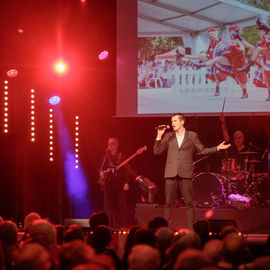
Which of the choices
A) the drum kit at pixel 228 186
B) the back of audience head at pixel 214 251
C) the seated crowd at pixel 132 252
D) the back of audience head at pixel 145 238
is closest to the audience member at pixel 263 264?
the seated crowd at pixel 132 252

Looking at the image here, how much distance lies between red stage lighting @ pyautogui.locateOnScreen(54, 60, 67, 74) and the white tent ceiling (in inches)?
67.7

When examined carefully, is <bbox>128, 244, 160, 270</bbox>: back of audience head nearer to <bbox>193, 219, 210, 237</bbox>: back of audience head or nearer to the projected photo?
<bbox>193, 219, 210, 237</bbox>: back of audience head

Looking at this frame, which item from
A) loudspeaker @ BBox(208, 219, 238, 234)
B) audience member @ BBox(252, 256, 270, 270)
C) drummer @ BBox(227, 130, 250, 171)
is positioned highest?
drummer @ BBox(227, 130, 250, 171)

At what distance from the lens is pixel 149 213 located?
9406 mm

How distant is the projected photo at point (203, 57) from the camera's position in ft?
31.5

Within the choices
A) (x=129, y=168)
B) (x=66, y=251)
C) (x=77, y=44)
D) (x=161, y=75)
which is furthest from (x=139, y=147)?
(x=66, y=251)

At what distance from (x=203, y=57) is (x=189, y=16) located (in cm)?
88

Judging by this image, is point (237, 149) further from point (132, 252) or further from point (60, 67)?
point (132, 252)

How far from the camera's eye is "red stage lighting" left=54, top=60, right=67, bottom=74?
9344 millimetres

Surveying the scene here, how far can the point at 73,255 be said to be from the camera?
11.0 feet

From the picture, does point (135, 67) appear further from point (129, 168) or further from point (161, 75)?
point (129, 168)

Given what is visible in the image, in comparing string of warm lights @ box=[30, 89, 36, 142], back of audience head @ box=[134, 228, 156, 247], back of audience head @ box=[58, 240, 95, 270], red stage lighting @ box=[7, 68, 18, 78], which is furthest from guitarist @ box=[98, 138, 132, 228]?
back of audience head @ box=[58, 240, 95, 270]

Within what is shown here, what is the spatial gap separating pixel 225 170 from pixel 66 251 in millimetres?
6804

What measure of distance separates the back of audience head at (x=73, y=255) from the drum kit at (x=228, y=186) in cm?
655
